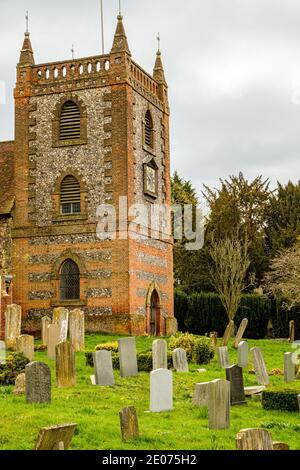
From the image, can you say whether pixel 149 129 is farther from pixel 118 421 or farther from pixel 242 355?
pixel 118 421

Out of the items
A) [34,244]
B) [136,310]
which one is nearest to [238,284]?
[136,310]

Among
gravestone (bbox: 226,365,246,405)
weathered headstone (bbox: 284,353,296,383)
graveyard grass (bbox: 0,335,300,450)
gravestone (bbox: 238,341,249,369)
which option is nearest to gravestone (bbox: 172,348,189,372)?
graveyard grass (bbox: 0,335,300,450)

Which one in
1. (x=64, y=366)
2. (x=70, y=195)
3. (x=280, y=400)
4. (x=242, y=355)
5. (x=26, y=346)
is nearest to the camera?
(x=280, y=400)

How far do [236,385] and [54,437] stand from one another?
7.66m

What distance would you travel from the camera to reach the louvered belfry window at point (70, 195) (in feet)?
114

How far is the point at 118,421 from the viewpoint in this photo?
1380cm

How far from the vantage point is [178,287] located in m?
50.9

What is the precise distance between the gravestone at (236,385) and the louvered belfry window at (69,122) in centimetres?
2027

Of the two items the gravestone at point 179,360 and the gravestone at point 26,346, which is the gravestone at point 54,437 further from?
the gravestone at point 26,346

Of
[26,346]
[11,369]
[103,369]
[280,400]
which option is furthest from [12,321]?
[280,400]

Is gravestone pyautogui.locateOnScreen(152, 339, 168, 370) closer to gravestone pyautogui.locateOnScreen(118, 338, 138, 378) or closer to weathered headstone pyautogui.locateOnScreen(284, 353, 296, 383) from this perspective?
gravestone pyautogui.locateOnScreen(118, 338, 138, 378)

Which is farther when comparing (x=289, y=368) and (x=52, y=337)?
(x=52, y=337)
